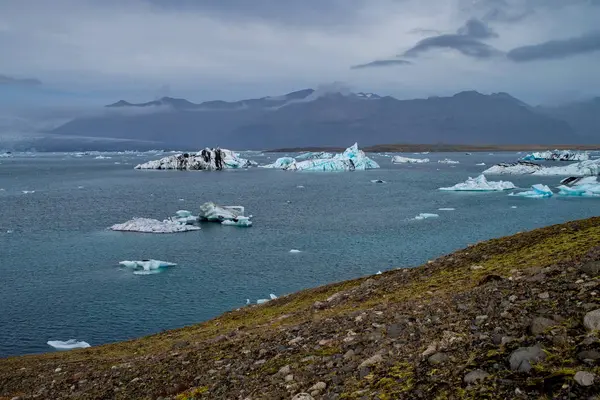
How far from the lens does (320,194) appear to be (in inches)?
3359

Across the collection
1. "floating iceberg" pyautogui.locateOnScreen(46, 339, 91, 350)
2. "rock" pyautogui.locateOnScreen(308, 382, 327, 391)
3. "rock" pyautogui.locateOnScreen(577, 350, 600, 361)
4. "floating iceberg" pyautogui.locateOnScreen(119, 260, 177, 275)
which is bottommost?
"floating iceberg" pyautogui.locateOnScreen(46, 339, 91, 350)

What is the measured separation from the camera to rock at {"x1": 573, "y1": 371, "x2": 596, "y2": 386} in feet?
14.0

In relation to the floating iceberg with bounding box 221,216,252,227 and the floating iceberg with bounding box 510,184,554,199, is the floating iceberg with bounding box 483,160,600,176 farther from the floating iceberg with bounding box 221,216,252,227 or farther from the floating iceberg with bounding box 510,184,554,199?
the floating iceberg with bounding box 221,216,252,227

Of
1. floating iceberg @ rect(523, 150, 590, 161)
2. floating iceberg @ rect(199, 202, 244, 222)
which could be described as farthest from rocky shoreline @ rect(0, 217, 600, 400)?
floating iceberg @ rect(523, 150, 590, 161)

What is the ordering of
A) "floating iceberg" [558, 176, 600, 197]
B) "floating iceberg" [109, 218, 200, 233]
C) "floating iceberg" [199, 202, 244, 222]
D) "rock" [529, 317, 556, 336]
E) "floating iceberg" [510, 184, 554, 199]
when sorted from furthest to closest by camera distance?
"floating iceberg" [558, 176, 600, 197] → "floating iceberg" [510, 184, 554, 199] → "floating iceberg" [199, 202, 244, 222] → "floating iceberg" [109, 218, 200, 233] → "rock" [529, 317, 556, 336]

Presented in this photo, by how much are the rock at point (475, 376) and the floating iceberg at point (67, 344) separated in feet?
68.4

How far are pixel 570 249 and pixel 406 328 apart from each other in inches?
212

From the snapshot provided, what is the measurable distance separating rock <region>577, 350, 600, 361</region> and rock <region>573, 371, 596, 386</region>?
0.39 meters

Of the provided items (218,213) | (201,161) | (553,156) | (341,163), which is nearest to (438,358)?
(218,213)

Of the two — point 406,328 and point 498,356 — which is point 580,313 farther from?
point 406,328

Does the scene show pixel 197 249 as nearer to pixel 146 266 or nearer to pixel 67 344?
pixel 146 266

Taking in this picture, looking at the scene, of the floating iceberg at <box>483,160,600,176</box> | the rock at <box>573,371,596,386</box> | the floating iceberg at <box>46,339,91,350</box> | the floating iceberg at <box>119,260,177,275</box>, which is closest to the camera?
the rock at <box>573,371,596,386</box>

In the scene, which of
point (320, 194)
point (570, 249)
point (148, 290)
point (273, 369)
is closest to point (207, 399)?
point (273, 369)

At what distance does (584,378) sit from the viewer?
14.2 ft
